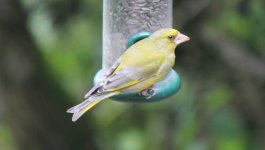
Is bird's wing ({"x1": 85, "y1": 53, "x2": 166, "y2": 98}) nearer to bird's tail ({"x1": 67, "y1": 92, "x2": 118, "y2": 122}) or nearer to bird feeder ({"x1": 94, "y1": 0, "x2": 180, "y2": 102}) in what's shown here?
bird's tail ({"x1": 67, "y1": 92, "x2": 118, "y2": 122})

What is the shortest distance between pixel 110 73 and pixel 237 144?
1954mm

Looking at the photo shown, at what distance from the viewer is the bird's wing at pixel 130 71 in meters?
4.25

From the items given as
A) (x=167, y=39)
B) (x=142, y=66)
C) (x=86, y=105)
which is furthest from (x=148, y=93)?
(x=86, y=105)

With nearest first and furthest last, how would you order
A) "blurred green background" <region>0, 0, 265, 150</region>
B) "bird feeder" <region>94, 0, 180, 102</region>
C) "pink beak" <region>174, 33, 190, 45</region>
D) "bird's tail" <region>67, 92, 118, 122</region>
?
"bird's tail" <region>67, 92, 118, 122</region> < "pink beak" <region>174, 33, 190, 45</region> < "bird feeder" <region>94, 0, 180, 102</region> < "blurred green background" <region>0, 0, 265, 150</region>

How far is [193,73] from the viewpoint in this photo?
5988 millimetres

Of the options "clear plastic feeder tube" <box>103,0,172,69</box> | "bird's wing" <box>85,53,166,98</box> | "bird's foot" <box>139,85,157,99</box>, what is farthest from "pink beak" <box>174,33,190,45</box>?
"clear plastic feeder tube" <box>103,0,172,69</box>

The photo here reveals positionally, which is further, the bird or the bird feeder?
the bird feeder

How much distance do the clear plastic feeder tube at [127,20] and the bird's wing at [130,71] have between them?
434 millimetres

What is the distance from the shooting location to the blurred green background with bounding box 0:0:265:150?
5.86 meters

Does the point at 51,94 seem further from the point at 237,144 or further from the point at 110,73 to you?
the point at 110,73

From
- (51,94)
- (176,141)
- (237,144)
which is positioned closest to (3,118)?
(51,94)

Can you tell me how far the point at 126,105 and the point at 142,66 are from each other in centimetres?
257

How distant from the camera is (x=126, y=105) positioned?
692 cm

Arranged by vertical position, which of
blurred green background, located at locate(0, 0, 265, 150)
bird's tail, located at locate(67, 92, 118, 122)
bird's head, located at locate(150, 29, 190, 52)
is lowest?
blurred green background, located at locate(0, 0, 265, 150)
